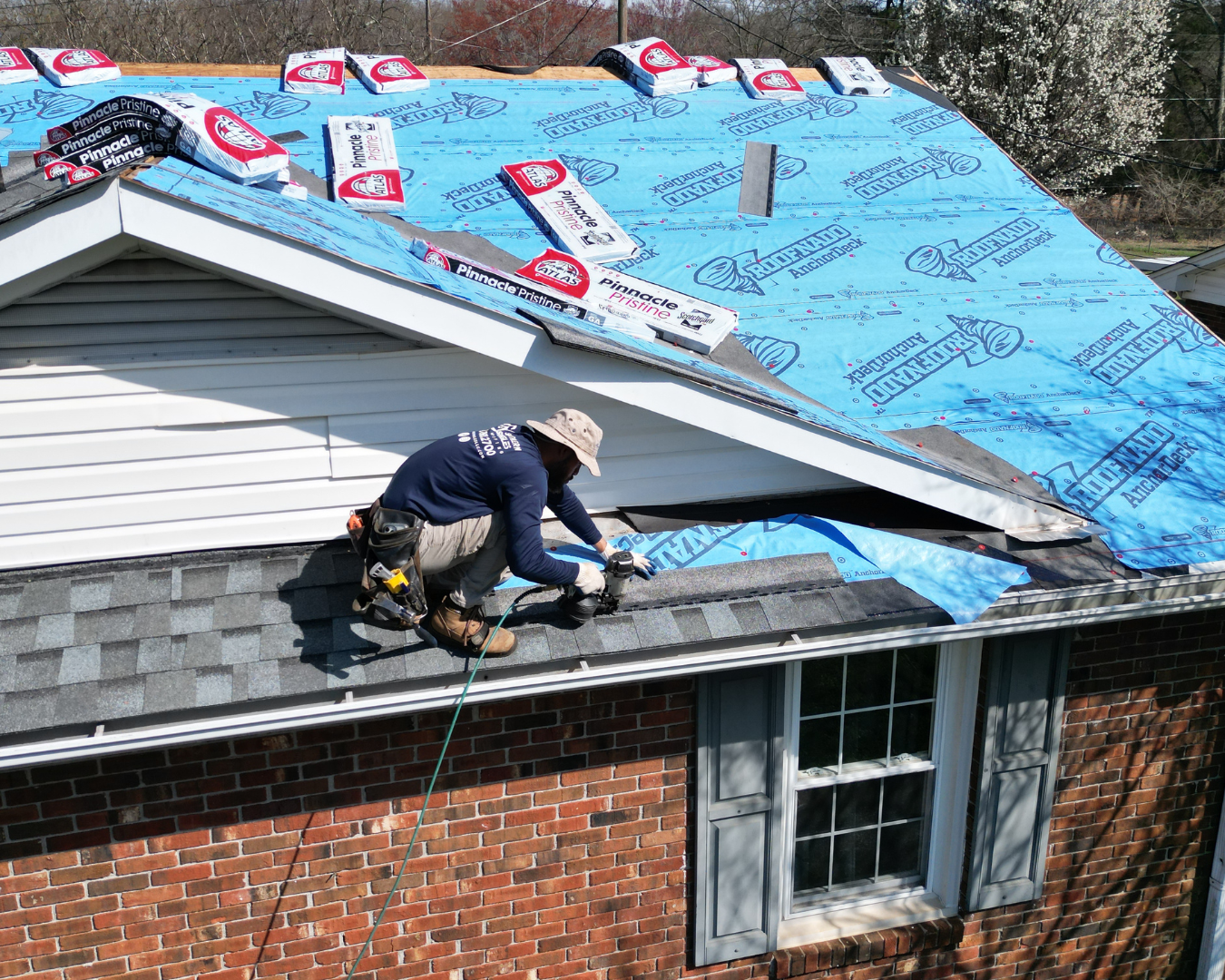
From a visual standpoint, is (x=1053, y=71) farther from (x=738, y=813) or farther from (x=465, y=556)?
(x=465, y=556)

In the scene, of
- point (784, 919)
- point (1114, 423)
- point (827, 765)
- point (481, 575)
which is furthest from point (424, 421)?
point (1114, 423)

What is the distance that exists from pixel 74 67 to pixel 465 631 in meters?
6.65

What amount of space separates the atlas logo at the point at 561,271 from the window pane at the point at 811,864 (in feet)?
11.5

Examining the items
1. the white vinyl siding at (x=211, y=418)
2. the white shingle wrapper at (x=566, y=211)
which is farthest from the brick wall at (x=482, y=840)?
the white shingle wrapper at (x=566, y=211)

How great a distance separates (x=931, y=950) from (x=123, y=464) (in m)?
5.15

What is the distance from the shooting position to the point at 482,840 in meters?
4.93

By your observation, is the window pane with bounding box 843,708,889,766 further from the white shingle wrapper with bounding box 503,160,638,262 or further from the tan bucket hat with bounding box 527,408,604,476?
the white shingle wrapper with bounding box 503,160,638,262

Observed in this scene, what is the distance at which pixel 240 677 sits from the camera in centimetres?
394

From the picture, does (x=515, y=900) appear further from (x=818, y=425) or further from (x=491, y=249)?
(x=491, y=249)

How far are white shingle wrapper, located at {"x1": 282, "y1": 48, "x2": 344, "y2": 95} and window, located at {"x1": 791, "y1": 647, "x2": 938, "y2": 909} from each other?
6.21 m

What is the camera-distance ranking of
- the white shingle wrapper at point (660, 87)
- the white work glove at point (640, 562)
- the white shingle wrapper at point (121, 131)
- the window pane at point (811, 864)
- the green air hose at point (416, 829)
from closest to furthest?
the white work glove at point (640, 562) < the green air hose at point (416, 829) < the white shingle wrapper at point (121, 131) < the window pane at point (811, 864) < the white shingle wrapper at point (660, 87)

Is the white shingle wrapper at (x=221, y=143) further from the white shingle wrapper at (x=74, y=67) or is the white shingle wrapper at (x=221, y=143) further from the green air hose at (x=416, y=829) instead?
the white shingle wrapper at (x=74, y=67)

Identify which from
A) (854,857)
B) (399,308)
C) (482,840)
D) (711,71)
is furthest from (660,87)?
(482,840)

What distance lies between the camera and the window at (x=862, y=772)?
18.4 ft
